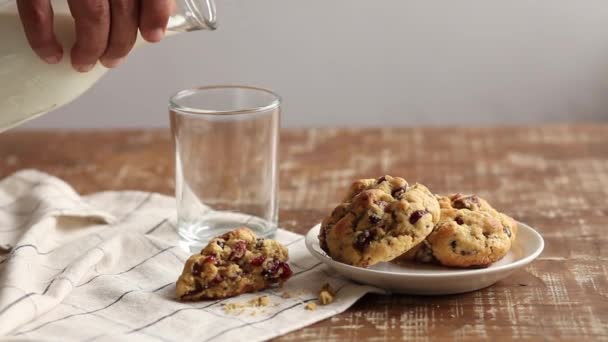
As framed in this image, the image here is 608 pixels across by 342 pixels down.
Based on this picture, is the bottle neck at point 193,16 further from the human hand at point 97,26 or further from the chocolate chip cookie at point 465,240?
the chocolate chip cookie at point 465,240

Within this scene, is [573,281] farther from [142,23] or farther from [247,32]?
[247,32]

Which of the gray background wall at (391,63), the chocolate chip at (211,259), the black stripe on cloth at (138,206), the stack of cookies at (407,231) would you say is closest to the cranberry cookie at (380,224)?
the stack of cookies at (407,231)

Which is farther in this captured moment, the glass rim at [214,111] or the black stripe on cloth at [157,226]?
the black stripe on cloth at [157,226]

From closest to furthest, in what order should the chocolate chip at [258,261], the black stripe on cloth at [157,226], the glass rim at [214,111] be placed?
1. the chocolate chip at [258,261]
2. the glass rim at [214,111]
3. the black stripe on cloth at [157,226]

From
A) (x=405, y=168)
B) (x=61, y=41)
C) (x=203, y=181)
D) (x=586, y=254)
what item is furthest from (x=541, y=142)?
(x=61, y=41)

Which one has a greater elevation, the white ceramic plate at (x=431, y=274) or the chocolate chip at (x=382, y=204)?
the chocolate chip at (x=382, y=204)

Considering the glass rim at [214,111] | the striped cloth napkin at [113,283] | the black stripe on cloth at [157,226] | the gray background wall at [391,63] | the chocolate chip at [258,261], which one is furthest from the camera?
the gray background wall at [391,63]

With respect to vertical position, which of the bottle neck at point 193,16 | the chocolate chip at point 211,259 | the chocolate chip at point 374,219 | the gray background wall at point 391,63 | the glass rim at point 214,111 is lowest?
the gray background wall at point 391,63

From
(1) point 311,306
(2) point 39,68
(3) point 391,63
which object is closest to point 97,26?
(2) point 39,68
